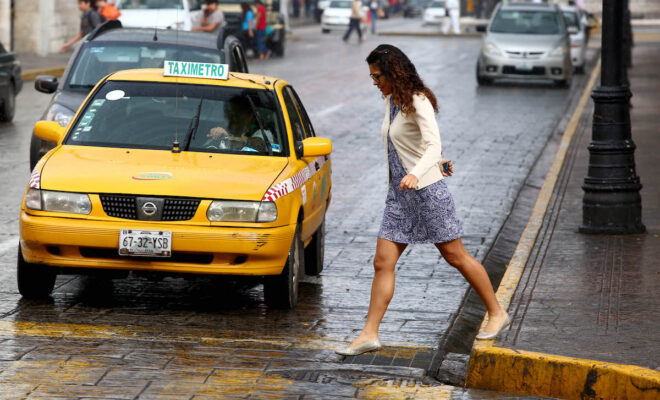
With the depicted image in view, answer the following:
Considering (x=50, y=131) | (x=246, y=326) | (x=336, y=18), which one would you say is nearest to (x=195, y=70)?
(x=50, y=131)

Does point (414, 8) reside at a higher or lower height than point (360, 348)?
lower

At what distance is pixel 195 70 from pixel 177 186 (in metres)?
1.49

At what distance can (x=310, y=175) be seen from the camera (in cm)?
894

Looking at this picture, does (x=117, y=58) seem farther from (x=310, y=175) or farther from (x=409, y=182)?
(x=409, y=182)

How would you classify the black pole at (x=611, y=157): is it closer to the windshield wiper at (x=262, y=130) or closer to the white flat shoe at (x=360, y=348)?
the windshield wiper at (x=262, y=130)

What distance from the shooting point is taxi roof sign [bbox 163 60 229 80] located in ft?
30.1

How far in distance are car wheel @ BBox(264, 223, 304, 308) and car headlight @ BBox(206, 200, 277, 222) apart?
343 mm

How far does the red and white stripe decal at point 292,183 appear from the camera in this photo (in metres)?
7.99

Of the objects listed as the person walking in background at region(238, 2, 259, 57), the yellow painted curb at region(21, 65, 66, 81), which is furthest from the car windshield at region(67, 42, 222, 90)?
the person walking in background at region(238, 2, 259, 57)

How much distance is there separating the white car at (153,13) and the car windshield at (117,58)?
12.9 m

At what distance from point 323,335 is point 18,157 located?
8.81 m

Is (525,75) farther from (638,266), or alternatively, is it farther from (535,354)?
(535,354)

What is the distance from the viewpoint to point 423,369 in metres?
6.96

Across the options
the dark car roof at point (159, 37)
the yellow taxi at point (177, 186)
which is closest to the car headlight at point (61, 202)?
the yellow taxi at point (177, 186)
